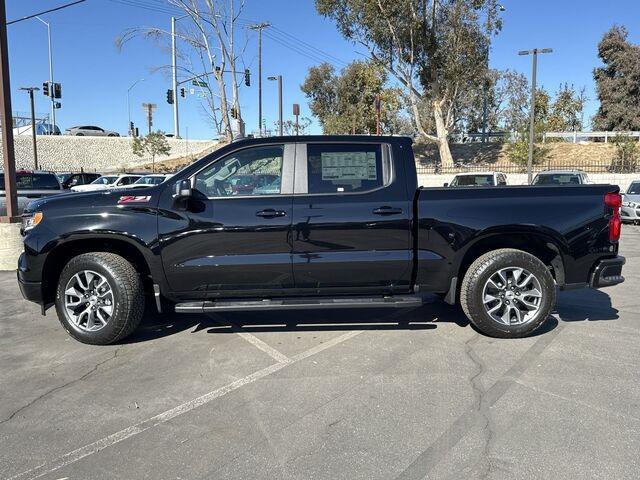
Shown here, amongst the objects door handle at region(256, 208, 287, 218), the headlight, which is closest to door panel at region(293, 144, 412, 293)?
door handle at region(256, 208, 287, 218)

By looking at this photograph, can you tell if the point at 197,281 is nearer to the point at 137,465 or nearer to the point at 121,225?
the point at 121,225

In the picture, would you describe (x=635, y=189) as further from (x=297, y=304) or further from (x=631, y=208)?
(x=297, y=304)

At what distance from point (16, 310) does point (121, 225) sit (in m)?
2.86

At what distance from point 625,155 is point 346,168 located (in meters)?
31.1

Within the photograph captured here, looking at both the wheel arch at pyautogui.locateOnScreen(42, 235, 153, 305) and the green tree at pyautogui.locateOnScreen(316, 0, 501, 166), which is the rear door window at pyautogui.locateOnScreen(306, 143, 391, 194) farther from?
the green tree at pyautogui.locateOnScreen(316, 0, 501, 166)

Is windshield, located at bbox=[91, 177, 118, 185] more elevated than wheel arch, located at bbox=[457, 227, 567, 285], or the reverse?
windshield, located at bbox=[91, 177, 118, 185]

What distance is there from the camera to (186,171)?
5.02m

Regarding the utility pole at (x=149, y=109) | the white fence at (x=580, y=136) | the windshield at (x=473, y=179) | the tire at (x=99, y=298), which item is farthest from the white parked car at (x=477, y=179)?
the utility pole at (x=149, y=109)

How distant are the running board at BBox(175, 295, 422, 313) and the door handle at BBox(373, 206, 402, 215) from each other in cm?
82

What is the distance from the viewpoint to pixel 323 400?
153 inches

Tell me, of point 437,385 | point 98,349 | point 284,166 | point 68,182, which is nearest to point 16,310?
point 98,349

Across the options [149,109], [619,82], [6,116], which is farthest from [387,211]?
[149,109]

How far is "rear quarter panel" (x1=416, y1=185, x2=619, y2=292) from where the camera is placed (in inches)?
197

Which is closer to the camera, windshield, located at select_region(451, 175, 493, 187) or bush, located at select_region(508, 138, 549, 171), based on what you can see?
windshield, located at select_region(451, 175, 493, 187)
